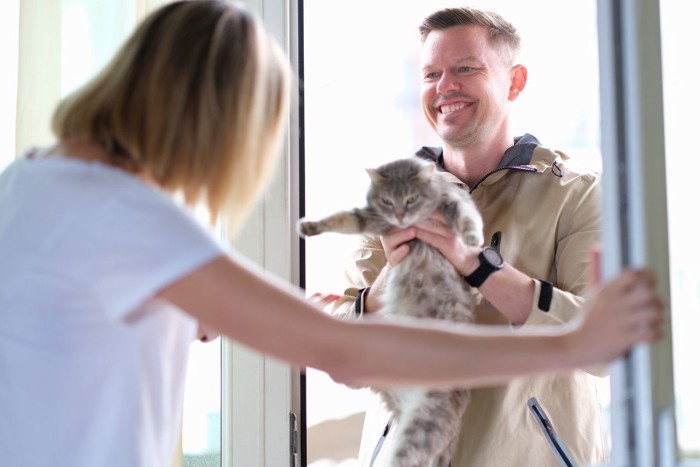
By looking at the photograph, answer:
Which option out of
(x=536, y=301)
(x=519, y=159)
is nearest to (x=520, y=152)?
(x=519, y=159)

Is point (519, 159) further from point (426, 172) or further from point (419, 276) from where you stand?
point (419, 276)

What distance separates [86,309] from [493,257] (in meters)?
0.95

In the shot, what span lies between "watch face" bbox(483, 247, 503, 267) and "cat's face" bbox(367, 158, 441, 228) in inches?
9.3

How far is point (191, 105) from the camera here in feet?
3.19

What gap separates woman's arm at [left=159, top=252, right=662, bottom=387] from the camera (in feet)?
2.88

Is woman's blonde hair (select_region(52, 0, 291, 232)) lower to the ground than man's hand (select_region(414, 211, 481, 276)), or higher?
higher

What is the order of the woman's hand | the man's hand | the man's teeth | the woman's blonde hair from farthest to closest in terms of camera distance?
the man's teeth < the man's hand < the woman's blonde hair < the woman's hand

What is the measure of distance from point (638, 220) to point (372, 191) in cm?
109

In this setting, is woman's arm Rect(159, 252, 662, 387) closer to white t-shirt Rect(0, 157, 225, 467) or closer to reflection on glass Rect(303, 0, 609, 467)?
white t-shirt Rect(0, 157, 225, 467)

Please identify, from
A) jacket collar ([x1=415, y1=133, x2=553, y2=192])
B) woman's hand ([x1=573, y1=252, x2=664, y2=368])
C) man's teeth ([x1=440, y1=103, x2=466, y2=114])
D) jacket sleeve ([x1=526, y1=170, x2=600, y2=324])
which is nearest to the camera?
woman's hand ([x1=573, y1=252, x2=664, y2=368])

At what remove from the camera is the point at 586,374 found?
5.58 feet

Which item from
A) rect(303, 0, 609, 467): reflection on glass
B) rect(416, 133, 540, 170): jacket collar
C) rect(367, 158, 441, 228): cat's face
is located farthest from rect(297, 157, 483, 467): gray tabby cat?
rect(303, 0, 609, 467): reflection on glass

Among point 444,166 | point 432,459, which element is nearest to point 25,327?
point 432,459

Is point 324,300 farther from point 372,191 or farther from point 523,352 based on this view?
point 523,352
